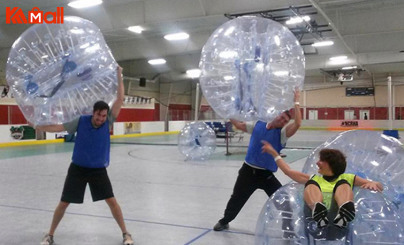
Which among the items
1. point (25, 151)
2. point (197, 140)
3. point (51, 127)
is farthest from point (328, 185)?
point (25, 151)

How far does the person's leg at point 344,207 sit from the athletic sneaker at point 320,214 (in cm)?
6

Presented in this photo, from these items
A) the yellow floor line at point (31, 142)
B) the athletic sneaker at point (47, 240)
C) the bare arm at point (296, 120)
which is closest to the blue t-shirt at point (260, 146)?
the bare arm at point (296, 120)

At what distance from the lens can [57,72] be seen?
3.40 meters

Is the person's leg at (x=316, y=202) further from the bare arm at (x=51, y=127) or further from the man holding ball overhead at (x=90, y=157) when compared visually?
the bare arm at (x=51, y=127)

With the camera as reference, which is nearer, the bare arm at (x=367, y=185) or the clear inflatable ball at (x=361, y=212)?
the clear inflatable ball at (x=361, y=212)

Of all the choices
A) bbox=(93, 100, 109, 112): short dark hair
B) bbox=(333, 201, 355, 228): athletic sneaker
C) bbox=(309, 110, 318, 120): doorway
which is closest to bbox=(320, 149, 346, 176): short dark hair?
bbox=(333, 201, 355, 228): athletic sneaker

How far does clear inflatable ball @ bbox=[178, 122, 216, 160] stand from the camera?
1116cm

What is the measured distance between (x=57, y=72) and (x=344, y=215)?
2453mm

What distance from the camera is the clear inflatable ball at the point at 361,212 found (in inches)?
96.7

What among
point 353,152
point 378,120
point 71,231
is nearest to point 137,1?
point 71,231

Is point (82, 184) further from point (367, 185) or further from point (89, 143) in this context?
point (367, 185)

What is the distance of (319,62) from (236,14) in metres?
11.9

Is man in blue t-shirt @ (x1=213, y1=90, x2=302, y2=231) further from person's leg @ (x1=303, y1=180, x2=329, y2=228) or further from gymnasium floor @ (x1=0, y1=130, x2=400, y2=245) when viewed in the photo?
person's leg @ (x1=303, y1=180, x2=329, y2=228)

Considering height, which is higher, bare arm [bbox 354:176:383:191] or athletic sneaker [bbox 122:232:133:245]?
bare arm [bbox 354:176:383:191]
